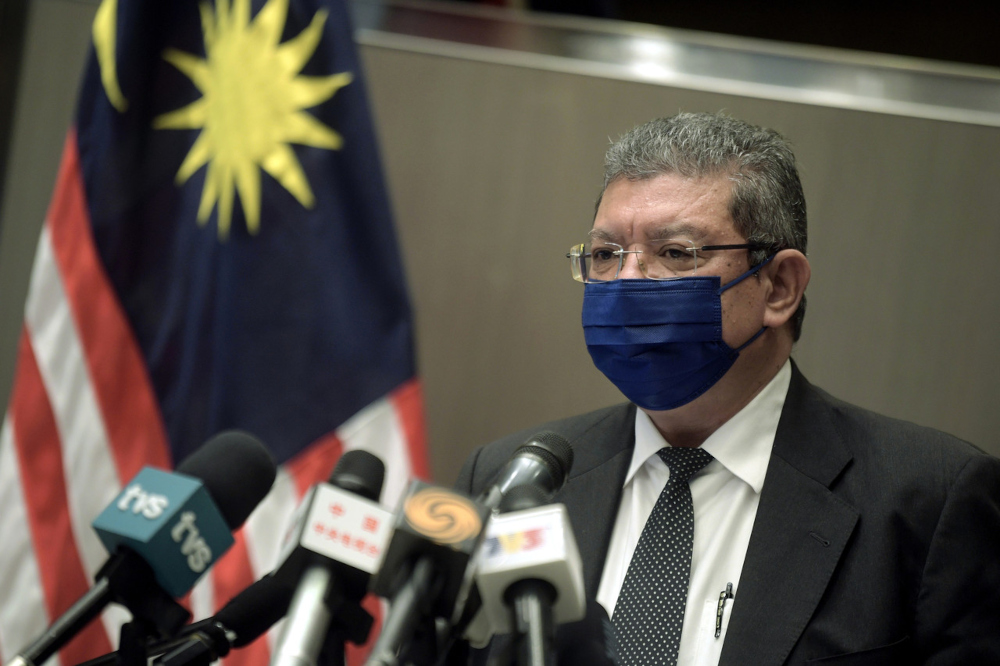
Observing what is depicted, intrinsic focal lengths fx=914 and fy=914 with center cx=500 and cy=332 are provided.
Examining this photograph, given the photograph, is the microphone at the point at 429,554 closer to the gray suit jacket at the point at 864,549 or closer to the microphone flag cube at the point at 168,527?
the microphone flag cube at the point at 168,527

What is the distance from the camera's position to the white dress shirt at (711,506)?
1650 mm

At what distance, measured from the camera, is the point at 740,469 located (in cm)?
178

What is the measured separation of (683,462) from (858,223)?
56.5 inches

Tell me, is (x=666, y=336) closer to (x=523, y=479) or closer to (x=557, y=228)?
(x=523, y=479)

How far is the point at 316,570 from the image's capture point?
94cm

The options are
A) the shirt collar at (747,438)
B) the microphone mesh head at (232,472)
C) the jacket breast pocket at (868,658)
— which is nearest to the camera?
the microphone mesh head at (232,472)

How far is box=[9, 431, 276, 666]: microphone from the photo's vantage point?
107cm

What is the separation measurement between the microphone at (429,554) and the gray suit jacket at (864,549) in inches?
32.3

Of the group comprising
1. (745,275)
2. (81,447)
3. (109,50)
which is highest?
(109,50)

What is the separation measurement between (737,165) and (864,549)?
79 centimetres

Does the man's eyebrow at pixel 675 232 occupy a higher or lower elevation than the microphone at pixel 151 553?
higher

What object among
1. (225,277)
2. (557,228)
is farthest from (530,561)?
(557,228)

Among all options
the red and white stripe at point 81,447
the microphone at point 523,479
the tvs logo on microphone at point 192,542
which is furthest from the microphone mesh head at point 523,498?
the red and white stripe at point 81,447

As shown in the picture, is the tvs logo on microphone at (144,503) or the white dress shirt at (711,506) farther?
the white dress shirt at (711,506)
